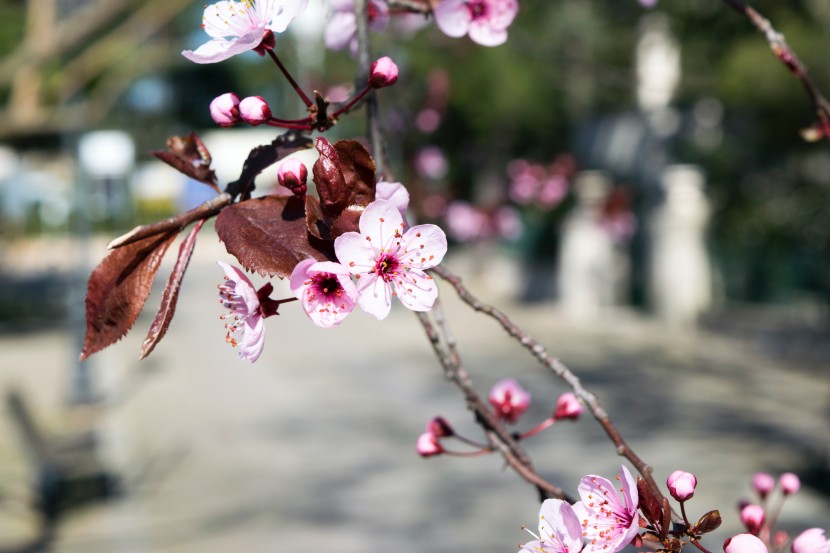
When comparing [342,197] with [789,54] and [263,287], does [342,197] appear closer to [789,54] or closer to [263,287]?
[263,287]

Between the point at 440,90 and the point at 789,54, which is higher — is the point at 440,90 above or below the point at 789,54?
above

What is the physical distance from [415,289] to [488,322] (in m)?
13.2

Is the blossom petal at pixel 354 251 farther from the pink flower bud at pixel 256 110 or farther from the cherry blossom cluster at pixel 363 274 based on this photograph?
the pink flower bud at pixel 256 110

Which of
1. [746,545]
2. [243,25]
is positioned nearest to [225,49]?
[243,25]

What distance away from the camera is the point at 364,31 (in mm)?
1128

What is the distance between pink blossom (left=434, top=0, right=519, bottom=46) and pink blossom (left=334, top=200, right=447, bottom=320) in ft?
1.40

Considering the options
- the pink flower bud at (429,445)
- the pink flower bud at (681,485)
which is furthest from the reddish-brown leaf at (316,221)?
the pink flower bud at (429,445)

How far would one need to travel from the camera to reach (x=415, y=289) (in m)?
0.88

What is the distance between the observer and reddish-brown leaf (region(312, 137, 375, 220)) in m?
0.81

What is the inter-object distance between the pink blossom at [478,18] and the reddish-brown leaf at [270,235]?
438 mm

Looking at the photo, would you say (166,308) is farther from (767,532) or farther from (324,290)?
(767,532)

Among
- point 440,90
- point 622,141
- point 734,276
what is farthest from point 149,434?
point 622,141

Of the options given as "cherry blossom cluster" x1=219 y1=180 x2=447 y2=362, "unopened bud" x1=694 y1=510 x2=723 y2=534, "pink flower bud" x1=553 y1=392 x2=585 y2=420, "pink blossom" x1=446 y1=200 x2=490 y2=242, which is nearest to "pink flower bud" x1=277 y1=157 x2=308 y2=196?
"cherry blossom cluster" x1=219 y1=180 x2=447 y2=362

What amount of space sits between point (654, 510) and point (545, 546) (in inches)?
4.1
